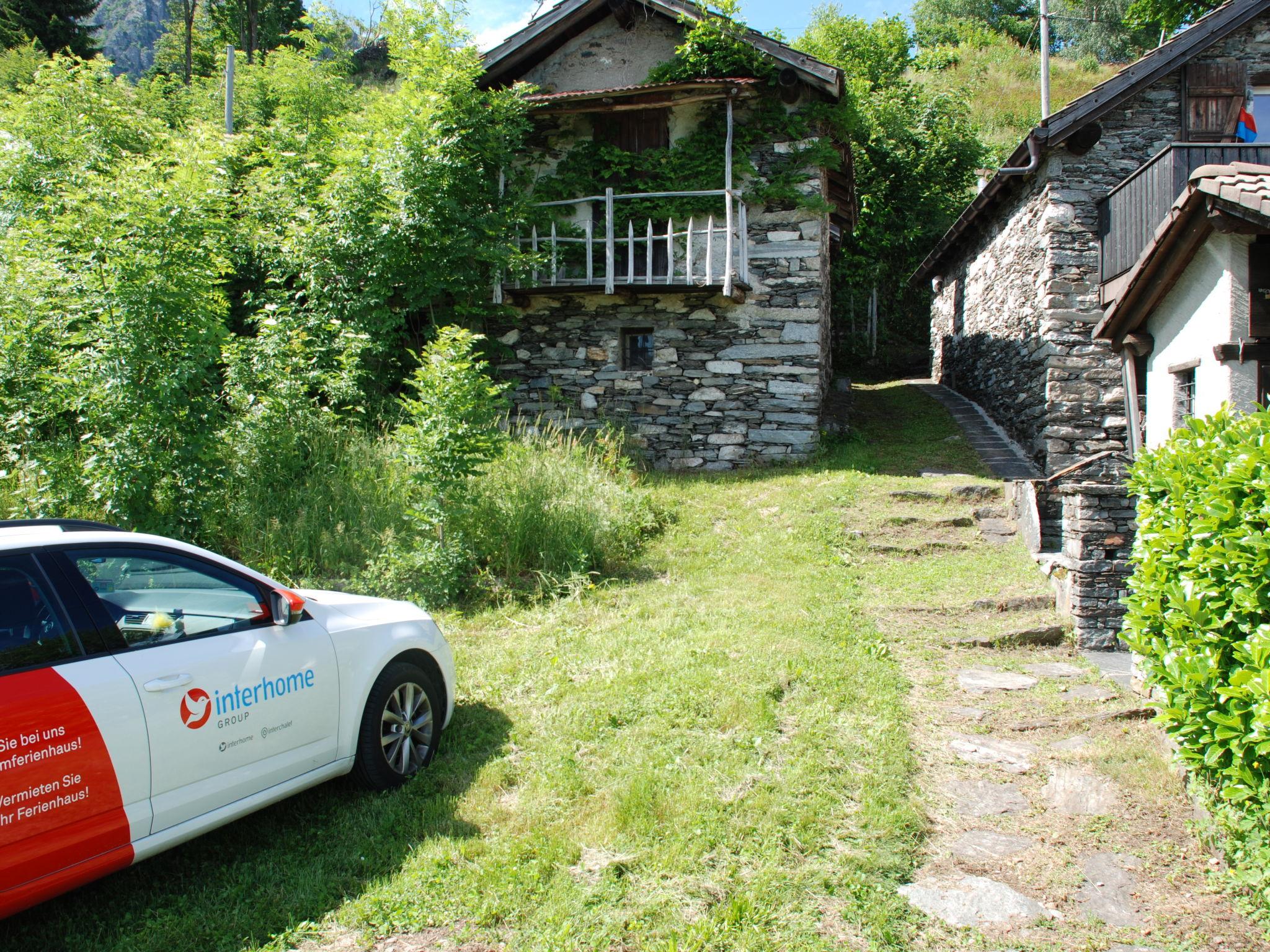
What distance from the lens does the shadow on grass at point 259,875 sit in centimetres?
312

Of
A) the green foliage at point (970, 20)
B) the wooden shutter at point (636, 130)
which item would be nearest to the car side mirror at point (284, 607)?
the wooden shutter at point (636, 130)

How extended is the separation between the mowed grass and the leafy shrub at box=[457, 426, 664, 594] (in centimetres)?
114

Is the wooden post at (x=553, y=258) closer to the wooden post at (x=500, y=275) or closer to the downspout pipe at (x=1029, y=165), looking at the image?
the wooden post at (x=500, y=275)

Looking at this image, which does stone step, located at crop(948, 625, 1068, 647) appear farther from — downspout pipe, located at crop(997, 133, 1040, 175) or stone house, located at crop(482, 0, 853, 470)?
downspout pipe, located at crop(997, 133, 1040, 175)

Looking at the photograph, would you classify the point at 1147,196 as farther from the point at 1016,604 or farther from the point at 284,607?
the point at 284,607

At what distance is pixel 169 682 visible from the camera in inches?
125

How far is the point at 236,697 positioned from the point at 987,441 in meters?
12.6

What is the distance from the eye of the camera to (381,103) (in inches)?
452

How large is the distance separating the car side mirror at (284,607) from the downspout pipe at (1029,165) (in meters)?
11.8

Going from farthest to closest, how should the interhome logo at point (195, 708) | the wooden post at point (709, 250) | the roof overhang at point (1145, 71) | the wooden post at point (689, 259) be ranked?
the wooden post at point (709, 250)
the wooden post at point (689, 259)
the roof overhang at point (1145, 71)
the interhome logo at point (195, 708)

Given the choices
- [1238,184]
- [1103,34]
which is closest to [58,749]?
[1238,184]

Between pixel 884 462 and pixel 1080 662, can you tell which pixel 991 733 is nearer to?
pixel 1080 662

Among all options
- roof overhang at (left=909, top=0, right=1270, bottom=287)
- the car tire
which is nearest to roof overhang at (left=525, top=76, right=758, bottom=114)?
roof overhang at (left=909, top=0, right=1270, bottom=287)

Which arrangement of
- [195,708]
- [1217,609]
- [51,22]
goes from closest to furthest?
[195,708]
[1217,609]
[51,22]
